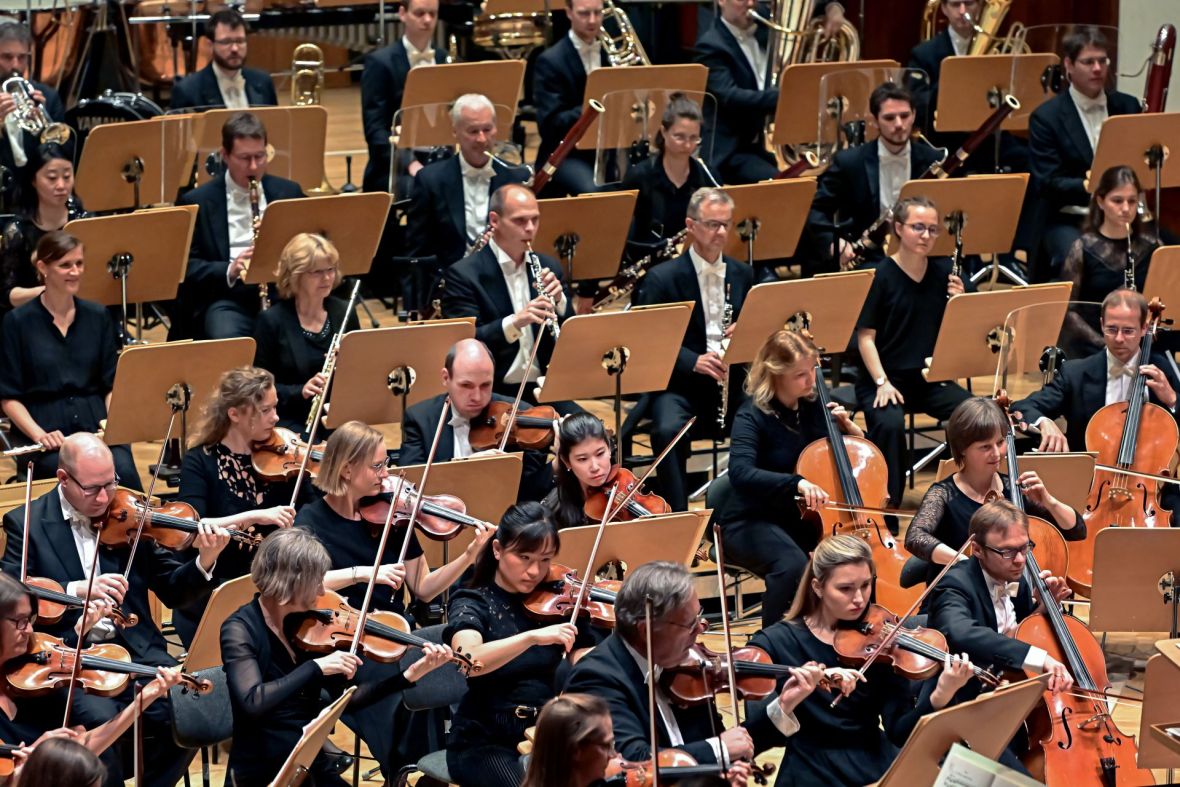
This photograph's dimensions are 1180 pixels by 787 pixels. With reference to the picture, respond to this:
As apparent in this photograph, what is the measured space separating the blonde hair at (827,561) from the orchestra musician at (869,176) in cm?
265

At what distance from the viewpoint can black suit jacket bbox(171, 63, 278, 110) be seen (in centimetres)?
657

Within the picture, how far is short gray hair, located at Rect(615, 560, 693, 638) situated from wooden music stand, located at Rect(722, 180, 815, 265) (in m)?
2.54

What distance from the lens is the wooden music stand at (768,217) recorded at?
575 cm

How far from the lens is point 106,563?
3.99m

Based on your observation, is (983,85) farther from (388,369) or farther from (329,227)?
(388,369)

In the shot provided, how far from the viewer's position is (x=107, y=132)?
18.7 ft

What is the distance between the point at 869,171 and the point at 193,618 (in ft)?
9.75

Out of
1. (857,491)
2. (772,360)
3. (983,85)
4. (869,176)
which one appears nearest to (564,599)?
(857,491)

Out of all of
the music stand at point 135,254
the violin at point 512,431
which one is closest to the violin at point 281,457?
the violin at point 512,431

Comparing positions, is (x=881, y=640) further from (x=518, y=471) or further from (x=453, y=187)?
(x=453, y=187)

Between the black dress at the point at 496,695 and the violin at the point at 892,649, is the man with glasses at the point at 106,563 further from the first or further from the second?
the violin at the point at 892,649

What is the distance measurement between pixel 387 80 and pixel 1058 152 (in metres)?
2.44

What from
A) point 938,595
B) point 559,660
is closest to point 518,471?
point 559,660

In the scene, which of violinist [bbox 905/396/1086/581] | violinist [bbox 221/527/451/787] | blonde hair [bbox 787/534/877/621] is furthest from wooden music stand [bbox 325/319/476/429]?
blonde hair [bbox 787/534/877/621]
